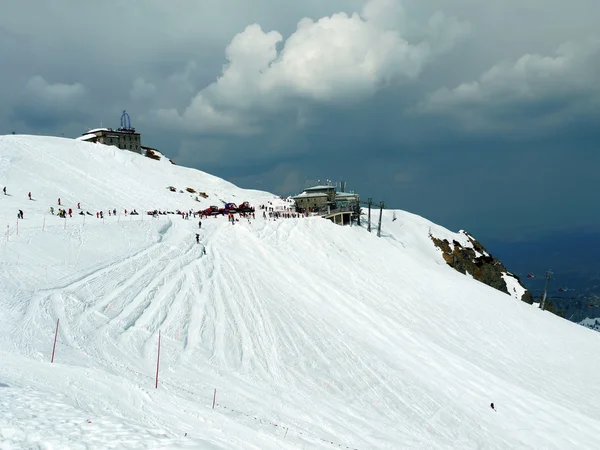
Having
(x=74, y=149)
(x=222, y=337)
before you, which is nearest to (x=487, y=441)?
(x=222, y=337)

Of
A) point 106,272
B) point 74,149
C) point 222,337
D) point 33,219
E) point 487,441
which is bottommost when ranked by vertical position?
point 487,441

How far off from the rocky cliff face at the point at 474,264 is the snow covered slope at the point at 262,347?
1818 centimetres

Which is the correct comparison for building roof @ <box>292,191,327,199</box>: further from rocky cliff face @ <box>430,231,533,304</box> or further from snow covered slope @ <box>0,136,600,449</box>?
snow covered slope @ <box>0,136,600,449</box>

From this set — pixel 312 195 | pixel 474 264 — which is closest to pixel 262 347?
pixel 312 195

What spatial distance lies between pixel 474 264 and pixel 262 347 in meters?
60.6

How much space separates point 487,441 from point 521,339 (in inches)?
880

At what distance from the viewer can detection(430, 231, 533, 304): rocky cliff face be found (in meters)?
73.1

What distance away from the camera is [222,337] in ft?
83.3

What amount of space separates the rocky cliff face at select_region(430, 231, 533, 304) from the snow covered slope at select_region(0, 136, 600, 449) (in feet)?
59.6

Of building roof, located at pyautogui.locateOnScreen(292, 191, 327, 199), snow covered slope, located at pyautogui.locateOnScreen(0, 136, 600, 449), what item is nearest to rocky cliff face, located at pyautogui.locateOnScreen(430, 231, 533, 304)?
snow covered slope, located at pyautogui.locateOnScreen(0, 136, 600, 449)

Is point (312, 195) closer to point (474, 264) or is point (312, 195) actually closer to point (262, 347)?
point (474, 264)

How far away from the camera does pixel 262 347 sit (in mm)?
25562

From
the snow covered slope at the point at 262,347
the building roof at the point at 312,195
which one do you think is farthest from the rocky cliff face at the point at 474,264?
the building roof at the point at 312,195

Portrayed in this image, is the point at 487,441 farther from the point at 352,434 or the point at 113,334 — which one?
the point at 113,334
